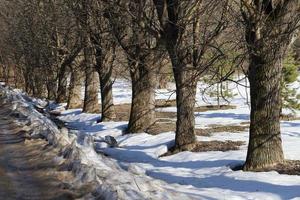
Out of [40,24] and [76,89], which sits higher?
[40,24]

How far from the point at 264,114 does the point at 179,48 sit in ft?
10.8

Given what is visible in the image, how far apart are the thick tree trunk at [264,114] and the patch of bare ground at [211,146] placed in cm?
240

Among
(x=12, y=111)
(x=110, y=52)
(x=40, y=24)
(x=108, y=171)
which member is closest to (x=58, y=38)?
(x=40, y=24)

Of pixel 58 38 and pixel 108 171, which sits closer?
pixel 108 171

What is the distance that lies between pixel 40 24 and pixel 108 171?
23.9 metres

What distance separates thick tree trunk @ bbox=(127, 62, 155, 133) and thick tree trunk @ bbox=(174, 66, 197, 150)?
11.4 ft

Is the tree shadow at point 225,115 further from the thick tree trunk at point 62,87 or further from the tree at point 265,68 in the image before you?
the tree at point 265,68

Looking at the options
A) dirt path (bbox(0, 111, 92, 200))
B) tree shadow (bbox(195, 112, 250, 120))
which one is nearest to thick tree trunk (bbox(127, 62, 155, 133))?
dirt path (bbox(0, 111, 92, 200))

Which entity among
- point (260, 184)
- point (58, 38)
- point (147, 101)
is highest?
point (58, 38)

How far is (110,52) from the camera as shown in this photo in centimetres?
2078

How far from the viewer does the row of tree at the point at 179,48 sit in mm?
9859

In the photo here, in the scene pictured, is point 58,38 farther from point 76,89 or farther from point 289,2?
point 289,2

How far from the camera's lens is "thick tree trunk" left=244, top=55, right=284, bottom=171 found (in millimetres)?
10031

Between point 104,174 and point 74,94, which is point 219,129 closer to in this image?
point 104,174
